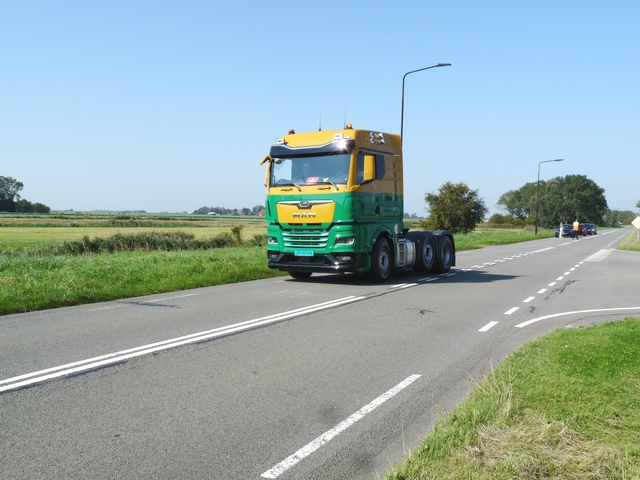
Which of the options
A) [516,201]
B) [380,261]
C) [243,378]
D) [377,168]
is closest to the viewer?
[243,378]

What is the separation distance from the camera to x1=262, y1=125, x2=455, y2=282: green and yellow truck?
14.1 meters

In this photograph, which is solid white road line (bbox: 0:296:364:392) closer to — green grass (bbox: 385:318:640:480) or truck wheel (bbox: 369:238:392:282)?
green grass (bbox: 385:318:640:480)

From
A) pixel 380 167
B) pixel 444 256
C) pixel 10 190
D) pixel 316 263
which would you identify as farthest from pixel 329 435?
pixel 10 190

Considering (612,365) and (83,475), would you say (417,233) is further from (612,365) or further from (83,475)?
(83,475)

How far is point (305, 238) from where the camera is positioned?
14.6 m

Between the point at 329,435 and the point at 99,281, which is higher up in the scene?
the point at 99,281

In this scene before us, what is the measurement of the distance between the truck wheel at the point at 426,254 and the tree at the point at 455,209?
137 feet

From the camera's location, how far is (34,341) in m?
7.26

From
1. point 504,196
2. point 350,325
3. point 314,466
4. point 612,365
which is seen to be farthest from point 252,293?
point 504,196

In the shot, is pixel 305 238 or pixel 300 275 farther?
pixel 300 275

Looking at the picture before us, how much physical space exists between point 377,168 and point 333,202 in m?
1.62

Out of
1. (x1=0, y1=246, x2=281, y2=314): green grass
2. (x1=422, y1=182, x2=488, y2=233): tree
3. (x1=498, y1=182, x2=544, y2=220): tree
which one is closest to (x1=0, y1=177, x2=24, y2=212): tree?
(x1=422, y1=182, x2=488, y2=233): tree

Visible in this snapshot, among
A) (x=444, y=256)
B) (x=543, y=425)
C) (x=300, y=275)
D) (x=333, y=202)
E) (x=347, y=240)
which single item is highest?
(x=333, y=202)

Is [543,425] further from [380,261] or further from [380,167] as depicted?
[380,167]
